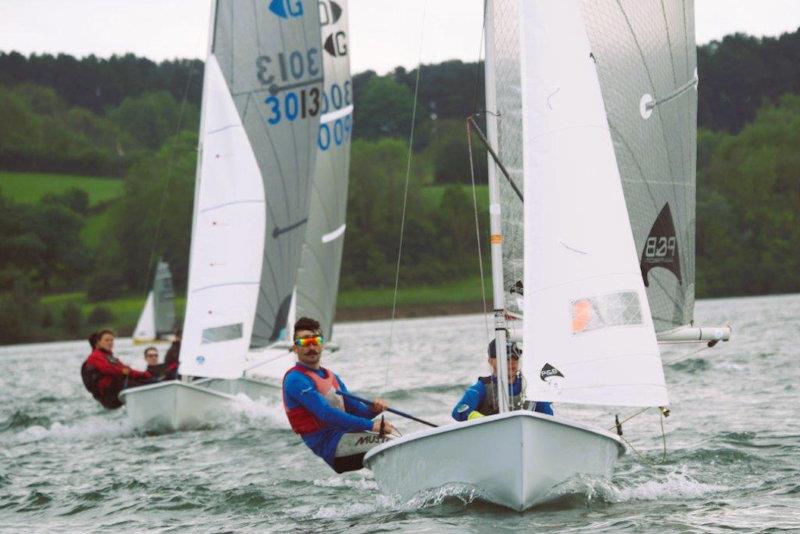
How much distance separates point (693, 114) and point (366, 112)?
86.4m

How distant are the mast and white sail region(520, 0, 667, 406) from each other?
0.34 m

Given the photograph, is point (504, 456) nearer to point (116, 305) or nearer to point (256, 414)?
point (256, 414)

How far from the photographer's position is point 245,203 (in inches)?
635

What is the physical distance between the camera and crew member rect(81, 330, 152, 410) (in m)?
15.5

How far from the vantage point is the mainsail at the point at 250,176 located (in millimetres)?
15438

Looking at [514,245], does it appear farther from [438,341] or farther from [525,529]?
[438,341]

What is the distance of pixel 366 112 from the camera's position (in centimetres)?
9688

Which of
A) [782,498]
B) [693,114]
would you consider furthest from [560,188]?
[693,114]

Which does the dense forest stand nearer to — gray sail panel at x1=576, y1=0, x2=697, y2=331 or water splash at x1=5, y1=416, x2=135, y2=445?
water splash at x1=5, y1=416, x2=135, y2=445

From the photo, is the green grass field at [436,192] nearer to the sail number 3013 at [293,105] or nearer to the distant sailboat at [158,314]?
the distant sailboat at [158,314]

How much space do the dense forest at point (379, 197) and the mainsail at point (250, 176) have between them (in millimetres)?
37106

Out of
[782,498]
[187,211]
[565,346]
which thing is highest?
[187,211]

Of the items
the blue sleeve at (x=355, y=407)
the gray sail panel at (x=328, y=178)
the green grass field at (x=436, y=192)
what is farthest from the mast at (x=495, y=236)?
the green grass field at (x=436, y=192)

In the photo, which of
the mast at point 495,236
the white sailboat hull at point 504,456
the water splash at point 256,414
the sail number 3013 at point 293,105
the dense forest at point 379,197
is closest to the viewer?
the white sailboat hull at point 504,456
